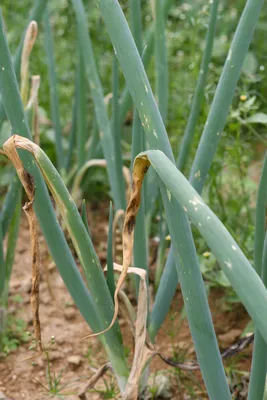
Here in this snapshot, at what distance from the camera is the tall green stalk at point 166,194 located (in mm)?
950

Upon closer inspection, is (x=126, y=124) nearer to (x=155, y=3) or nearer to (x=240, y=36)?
(x=155, y=3)

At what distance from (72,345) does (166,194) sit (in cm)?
75

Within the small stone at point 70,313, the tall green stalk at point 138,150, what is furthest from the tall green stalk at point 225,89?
the small stone at point 70,313

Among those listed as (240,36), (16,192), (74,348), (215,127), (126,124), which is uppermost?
(240,36)

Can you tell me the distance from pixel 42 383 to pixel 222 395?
54 centimetres

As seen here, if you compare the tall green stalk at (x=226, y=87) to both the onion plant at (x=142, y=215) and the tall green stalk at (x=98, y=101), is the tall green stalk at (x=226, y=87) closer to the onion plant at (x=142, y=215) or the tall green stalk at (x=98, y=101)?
the onion plant at (x=142, y=215)

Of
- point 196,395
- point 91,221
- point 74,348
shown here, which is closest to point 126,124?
point 91,221

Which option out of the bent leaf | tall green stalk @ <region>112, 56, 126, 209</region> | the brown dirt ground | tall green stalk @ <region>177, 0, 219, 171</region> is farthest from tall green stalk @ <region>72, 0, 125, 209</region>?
the bent leaf

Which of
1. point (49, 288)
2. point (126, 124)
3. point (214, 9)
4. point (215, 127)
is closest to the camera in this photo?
point (215, 127)

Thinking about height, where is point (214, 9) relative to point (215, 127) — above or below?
above

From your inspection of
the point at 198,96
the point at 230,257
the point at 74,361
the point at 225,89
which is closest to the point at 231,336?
the point at 74,361

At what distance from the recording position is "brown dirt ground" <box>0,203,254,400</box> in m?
1.43

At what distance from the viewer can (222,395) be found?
1023 millimetres

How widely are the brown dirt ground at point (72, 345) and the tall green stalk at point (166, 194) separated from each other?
415mm
